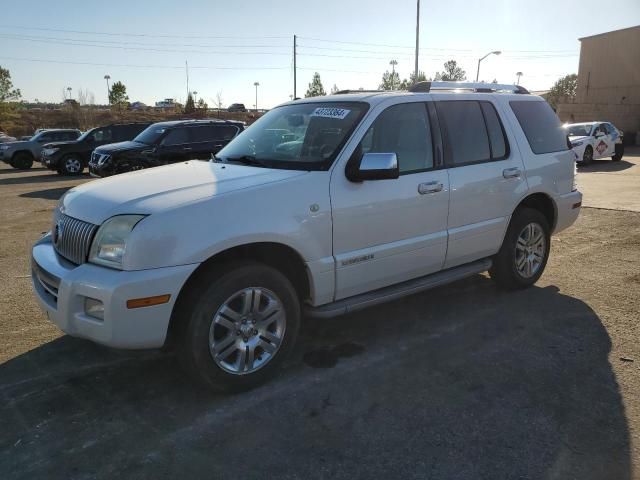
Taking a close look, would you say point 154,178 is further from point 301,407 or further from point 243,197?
point 301,407

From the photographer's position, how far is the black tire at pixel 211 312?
10.2 feet

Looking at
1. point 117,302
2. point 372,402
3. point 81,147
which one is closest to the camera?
point 117,302

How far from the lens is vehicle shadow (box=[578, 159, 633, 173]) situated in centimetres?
1752

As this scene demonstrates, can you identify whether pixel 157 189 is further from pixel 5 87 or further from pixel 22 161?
pixel 5 87

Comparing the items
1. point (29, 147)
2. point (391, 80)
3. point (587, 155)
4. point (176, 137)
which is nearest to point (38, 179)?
point (29, 147)

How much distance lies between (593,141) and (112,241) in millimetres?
19807

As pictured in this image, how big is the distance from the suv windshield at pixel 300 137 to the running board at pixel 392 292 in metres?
0.99

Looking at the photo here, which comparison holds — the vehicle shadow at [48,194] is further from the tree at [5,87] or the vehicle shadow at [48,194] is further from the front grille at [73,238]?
the tree at [5,87]

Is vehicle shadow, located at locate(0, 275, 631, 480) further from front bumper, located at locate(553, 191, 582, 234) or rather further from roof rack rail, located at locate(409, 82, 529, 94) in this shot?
roof rack rail, located at locate(409, 82, 529, 94)

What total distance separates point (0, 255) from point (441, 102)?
5.87m

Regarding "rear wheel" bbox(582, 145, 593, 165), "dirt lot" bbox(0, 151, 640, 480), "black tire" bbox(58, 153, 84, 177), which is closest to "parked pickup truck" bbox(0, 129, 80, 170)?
"black tire" bbox(58, 153, 84, 177)

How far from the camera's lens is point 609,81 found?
140ft

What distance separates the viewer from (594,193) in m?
11.7

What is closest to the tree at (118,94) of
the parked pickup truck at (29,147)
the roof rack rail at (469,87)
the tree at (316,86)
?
the tree at (316,86)
